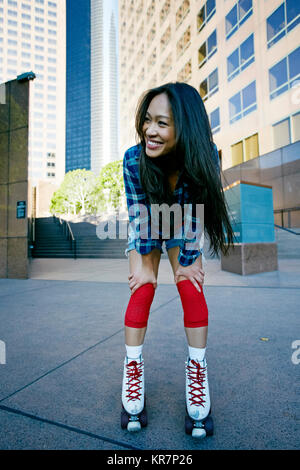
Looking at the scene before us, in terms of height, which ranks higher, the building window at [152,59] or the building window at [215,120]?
the building window at [152,59]

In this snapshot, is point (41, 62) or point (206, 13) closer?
point (206, 13)

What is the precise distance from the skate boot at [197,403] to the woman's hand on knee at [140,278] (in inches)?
15.5

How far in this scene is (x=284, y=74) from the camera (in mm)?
13523

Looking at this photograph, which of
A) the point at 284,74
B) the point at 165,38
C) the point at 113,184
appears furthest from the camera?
the point at 113,184

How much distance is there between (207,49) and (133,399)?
22.8m

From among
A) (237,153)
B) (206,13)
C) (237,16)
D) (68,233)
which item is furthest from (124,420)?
(206,13)

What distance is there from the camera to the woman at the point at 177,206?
1.16 metres

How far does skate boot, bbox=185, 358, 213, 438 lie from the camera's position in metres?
1.06

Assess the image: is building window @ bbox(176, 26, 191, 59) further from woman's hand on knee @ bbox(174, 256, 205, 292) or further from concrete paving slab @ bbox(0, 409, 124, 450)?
concrete paving slab @ bbox(0, 409, 124, 450)

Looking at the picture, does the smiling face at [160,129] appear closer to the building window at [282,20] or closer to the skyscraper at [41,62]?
the building window at [282,20]

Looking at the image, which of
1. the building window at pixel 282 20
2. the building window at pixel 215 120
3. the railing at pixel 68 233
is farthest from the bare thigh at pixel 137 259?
the building window at pixel 215 120

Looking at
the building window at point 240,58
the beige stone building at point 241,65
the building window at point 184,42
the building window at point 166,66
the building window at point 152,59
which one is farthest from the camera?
the building window at point 152,59

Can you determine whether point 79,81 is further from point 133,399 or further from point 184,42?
point 133,399
